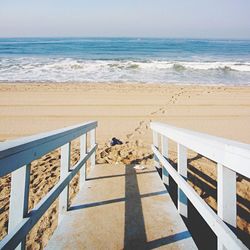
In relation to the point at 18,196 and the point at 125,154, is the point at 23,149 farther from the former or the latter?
the point at 125,154

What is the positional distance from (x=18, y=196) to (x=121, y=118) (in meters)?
8.10

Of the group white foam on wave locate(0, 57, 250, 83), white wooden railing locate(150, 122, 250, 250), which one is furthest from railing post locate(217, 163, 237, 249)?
white foam on wave locate(0, 57, 250, 83)

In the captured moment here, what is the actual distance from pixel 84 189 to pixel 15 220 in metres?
2.16

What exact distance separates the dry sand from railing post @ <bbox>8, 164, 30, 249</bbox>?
1773mm

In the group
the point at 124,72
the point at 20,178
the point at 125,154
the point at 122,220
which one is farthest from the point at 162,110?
the point at 124,72

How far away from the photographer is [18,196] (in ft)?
5.31

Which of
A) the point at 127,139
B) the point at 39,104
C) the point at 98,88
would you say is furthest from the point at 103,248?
the point at 98,88

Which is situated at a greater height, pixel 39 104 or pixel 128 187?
pixel 39 104

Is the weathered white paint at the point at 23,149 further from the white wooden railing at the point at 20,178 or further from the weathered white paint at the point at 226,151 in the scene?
the weathered white paint at the point at 226,151

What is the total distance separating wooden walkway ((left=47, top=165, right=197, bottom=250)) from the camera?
2.43 m

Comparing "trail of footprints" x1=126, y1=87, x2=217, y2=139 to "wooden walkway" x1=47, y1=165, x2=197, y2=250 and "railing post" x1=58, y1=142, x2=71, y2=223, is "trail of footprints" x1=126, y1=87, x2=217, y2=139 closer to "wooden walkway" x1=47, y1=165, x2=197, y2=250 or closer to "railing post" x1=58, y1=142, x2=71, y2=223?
"wooden walkway" x1=47, y1=165, x2=197, y2=250

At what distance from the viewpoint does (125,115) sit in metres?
10.0

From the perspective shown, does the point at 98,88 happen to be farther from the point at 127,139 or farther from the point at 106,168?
the point at 106,168

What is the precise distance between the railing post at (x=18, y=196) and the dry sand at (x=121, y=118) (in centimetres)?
177
